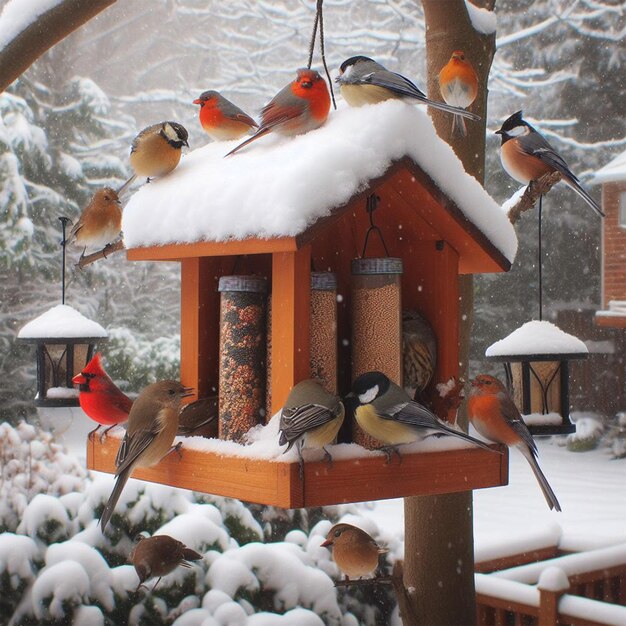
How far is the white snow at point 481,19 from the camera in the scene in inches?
116

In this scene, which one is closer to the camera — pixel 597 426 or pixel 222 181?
pixel 222 181

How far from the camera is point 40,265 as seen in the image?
27.5 feet

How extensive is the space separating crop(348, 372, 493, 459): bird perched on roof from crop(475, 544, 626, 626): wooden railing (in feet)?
5.52

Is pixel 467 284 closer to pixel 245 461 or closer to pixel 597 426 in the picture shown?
pixel 245 461

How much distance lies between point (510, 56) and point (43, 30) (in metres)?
8.60

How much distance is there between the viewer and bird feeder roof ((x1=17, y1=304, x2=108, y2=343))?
9.39ft

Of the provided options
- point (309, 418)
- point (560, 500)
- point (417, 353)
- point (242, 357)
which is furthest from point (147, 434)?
point (560, 500)

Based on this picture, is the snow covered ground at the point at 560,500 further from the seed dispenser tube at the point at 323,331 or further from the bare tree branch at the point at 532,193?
the seed dispenser tube at the point at 323,331

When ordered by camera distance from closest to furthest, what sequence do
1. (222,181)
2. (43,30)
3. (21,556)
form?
(222,181)
(43,30)
(21,556)

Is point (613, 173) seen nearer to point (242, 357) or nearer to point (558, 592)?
point (558, 592)

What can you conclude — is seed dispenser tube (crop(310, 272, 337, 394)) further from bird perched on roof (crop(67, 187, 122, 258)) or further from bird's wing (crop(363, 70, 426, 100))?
bird perched on roof (crop(67, 187, 122, 258))

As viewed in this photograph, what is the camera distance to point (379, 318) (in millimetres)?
1834

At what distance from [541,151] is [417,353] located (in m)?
1.11

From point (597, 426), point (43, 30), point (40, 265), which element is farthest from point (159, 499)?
point (597, 426)
